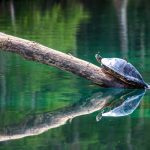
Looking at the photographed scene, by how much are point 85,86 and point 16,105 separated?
1653 millimetres

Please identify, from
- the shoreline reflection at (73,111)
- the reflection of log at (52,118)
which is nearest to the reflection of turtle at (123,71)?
the shoreline reflection at (73,111)

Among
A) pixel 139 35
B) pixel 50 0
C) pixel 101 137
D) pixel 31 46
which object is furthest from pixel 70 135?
pixel 50 0

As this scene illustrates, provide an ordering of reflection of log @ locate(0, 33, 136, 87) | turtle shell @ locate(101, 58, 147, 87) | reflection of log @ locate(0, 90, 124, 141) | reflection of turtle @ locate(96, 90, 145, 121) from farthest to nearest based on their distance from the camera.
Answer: reflection of log @ locate(0, 33, 136, 87) < turtle shell @ locate(101, 58, 147, 87) < reflection of turtle @ locate(96, 90, 145, 121) < reflection of log @ locate(0, 90, 124, 141)

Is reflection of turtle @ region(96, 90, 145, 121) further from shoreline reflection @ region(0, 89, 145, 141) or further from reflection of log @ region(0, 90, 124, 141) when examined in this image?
reflection of log @ region(0, 90, 124, 141)

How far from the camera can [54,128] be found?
7465 millimetres

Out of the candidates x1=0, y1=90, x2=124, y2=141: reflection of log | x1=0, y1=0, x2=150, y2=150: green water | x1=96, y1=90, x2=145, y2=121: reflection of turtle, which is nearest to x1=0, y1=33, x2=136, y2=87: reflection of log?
x1=0, y1=0, x2=150, y2=150: green water

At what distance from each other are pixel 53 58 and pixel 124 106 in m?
1.56

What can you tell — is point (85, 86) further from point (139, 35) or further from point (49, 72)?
point (139, 35)

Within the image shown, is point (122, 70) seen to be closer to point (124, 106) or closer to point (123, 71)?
point (123, 71)

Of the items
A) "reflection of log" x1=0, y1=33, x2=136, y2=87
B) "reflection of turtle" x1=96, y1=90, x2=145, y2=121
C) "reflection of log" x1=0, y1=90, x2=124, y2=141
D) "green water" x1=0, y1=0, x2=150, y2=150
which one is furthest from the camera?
"reflection of log" x1=0, y1=33, x2=136, y2=87

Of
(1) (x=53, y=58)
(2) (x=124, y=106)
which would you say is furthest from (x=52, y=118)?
(1) (x=53, y=58)

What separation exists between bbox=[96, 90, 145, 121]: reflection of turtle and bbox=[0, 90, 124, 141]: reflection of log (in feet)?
0.50

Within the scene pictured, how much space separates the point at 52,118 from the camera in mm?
8016

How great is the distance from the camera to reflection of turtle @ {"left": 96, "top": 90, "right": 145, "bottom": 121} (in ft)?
26.7
